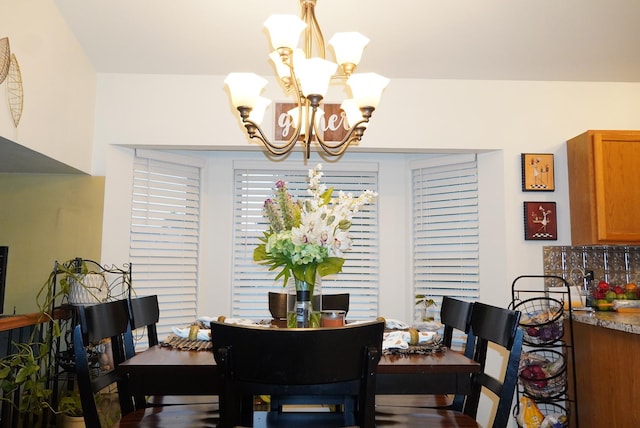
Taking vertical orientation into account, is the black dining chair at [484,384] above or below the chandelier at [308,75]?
below

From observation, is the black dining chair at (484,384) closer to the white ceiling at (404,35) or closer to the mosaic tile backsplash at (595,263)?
the mosaic tile backsplash at (595,263)

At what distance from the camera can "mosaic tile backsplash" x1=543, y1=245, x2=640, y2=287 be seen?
3.45 m

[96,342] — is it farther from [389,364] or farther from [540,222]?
[540,222]

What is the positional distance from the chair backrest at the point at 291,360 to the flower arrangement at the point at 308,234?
0.58 metres

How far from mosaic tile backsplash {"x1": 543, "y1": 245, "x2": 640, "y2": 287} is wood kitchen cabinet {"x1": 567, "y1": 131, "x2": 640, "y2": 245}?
0.23 m

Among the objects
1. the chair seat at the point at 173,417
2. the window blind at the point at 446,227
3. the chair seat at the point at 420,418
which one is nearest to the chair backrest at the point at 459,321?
the chair seat at the point at 420,418

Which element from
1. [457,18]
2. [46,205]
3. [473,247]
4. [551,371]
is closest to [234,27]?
[457,18]

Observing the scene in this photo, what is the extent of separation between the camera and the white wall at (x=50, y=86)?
2506mm

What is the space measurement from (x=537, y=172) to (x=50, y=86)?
11.0ft

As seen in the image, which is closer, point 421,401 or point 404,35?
point 421,401

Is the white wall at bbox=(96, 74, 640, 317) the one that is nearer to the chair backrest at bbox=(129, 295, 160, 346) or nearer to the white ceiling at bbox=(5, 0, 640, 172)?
the white ceiling at bbox=(5, 0, 640, 172)

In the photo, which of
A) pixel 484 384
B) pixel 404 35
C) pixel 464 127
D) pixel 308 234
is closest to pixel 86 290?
pixel 308 234

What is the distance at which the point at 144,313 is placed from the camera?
2225 mm

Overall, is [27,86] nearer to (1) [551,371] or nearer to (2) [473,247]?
(2) [473,247]
